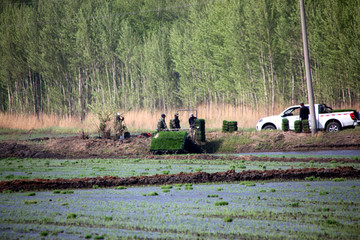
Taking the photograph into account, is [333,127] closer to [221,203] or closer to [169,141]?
[169,141]

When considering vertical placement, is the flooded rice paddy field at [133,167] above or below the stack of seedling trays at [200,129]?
below

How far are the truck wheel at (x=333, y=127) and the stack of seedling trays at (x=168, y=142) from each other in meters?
8.30

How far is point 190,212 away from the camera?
404 inches

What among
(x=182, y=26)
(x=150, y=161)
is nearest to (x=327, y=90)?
(x=150, y=161)

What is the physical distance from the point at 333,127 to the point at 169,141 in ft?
30.4

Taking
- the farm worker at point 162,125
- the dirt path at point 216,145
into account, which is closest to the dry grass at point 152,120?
the dirt path at point 216,145

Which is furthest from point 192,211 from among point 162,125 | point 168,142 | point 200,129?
point 162,125

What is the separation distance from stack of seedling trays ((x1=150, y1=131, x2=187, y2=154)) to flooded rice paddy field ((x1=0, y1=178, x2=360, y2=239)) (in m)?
11.7

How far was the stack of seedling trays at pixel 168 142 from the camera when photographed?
26.0 metres

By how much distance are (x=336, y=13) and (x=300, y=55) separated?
20.6 ft

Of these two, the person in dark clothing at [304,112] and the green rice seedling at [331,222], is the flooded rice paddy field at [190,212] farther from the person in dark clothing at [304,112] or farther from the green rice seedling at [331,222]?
the person in dark clothing at [304,112]

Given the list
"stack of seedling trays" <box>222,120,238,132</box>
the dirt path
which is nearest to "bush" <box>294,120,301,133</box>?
the dirt path

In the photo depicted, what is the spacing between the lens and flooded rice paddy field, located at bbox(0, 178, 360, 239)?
27.7ft

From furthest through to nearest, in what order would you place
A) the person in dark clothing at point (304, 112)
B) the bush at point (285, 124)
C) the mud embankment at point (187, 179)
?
the person in dark clothing at point (304, 112)
the bush at point (285, 124)
the mud embankment at point (187, 179)
